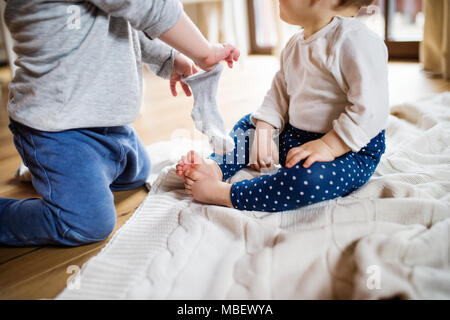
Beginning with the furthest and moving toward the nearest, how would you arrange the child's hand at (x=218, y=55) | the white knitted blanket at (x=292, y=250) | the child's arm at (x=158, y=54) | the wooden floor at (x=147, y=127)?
the child's arm at (x=158, y=54) → the child's hand at (x=218, y=55) → the wooden floor at (x=147, y=127) → the white knitted blanket at (x=292, y=250)

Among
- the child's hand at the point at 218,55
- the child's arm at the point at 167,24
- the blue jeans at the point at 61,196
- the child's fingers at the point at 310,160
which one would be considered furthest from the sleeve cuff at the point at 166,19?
the child's fingers at the point at 310,160

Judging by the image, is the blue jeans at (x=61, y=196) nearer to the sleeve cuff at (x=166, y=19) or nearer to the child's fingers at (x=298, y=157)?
the sleeve cuff at (x=166, y=19)

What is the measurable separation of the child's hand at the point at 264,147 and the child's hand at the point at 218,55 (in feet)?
0.49

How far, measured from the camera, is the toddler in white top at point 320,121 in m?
0.64

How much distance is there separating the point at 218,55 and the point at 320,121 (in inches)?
9.1

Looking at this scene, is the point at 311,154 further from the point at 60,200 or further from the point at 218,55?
the point at 60,200

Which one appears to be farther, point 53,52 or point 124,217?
point 124,217

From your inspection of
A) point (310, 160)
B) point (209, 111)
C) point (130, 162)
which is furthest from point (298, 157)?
point (130, 162)

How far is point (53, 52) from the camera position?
2.16ft

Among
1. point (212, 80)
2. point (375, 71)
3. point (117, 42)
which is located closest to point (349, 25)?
point (375, 71)

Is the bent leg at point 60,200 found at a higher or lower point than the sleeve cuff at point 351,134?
lower
